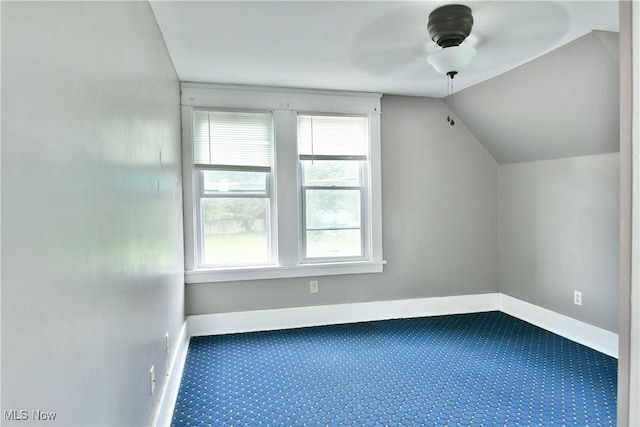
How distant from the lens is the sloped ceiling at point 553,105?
255cm

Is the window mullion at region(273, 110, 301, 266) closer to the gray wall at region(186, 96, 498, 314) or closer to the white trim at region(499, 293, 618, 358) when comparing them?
the gray wall at region(186, 96, 498, 314)

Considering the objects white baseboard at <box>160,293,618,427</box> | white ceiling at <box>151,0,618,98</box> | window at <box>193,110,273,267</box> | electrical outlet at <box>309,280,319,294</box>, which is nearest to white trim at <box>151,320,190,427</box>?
white baseboard at <box>160,293,618,427</box>

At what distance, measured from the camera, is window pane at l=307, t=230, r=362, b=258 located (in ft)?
12.3

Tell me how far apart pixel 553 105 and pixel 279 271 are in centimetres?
268

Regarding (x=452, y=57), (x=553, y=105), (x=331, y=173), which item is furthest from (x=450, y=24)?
(x=331, y=173)

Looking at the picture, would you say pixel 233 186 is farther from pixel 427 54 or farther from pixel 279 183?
pixel 427 54

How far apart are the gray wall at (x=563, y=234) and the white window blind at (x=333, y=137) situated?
161 cm

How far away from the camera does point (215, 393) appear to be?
245cm

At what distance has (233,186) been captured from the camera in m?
3.55

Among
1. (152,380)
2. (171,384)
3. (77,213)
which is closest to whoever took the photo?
(77,213)

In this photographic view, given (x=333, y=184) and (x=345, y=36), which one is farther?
(x=333, y=184)

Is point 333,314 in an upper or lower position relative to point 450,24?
lower

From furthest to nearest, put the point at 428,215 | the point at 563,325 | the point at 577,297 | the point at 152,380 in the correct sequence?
the point at 428,215
the point at 563,325
the point at 577,297
the point at 152,380

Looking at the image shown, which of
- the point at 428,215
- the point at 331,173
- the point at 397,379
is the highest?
the point at 331,173
